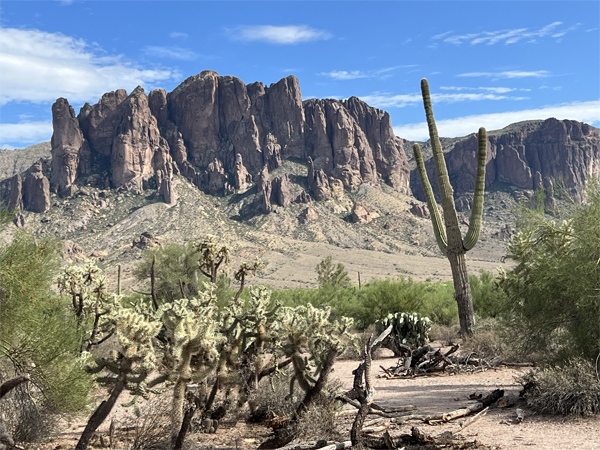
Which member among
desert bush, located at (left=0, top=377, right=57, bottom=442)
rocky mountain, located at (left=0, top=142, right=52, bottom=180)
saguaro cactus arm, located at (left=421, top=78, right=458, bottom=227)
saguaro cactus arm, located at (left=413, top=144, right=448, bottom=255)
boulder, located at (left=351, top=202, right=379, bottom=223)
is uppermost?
rocky mountain, located at (left=0, top=142, right=52, bottom=180)

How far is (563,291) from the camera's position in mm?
9117

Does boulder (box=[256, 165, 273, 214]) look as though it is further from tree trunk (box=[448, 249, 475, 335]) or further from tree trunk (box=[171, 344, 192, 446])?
tree trunk (box=[171, 344, 192, 446])

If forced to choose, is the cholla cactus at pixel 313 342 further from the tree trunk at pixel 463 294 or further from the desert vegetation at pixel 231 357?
the tree trunk at pixel 463 294

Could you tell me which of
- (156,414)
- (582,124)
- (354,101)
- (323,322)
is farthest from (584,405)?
(582,124)

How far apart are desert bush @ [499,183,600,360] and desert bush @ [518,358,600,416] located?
727mm

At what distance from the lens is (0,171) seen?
16300 cm

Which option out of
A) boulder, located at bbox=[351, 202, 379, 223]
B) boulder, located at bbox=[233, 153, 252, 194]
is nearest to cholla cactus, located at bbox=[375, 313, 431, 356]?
boulder, located at bbox=[351, 202, 379, 223]

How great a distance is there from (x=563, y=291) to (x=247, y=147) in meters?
131

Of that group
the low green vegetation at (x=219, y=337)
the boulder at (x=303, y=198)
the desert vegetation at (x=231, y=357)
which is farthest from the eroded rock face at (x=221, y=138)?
the desert vegetation at (x=231, y=357)

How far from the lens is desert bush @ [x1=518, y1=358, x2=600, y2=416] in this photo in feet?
25.2

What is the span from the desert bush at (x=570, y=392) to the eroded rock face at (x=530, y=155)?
479 feet

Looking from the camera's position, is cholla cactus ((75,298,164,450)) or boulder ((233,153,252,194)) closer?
cholla cactus ((75,298,164,450))

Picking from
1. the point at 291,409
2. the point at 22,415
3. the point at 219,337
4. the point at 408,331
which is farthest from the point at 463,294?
the point at 22,415

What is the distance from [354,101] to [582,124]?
2827 inches
